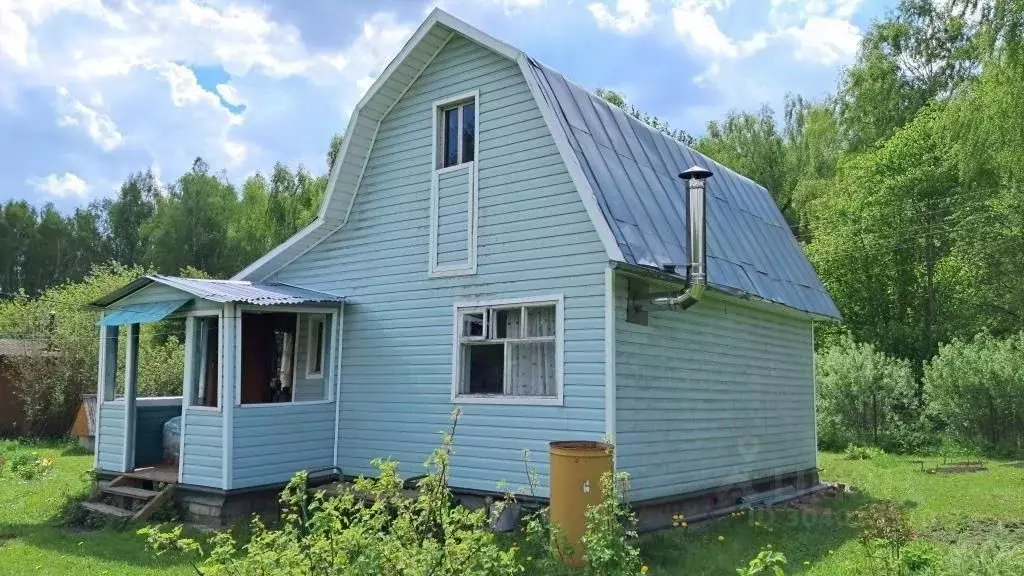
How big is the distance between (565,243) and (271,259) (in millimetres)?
5305

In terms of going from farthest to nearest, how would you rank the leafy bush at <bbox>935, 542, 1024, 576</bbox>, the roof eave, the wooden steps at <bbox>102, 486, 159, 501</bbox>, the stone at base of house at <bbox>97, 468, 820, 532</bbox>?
the wooden steps at <bbox>102, 486, 159, 501</bbox>
the stone at base of house at <bbox>97, 468, 820, 532</bbox>
the roof eave
the leafy bush at <bbox>935, 542, 1024, 576</bbox>

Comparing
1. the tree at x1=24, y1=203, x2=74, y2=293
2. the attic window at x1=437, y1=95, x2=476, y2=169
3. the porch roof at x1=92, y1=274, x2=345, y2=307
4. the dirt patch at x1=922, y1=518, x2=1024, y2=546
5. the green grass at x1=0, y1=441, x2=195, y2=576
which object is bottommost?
the green grass at x1=0, y1=441, x2=195, y2=576

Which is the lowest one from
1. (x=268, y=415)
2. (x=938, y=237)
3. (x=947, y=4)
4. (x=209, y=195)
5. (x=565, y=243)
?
(x=268, y=415)

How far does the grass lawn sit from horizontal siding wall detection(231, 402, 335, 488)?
4.95 feet

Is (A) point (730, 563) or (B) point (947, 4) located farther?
(B) point (947, 4)

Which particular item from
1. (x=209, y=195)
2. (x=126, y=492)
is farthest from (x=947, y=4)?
(x=209, y=195)

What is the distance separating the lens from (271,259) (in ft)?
39.9

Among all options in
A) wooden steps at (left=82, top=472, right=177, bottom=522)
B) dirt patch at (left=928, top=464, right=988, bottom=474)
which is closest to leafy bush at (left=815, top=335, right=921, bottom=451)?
dirt patch at (left=928, top=464, right=988, bottom=474)

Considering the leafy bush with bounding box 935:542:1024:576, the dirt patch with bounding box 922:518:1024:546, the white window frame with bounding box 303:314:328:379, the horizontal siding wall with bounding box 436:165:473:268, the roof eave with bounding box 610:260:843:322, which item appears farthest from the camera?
the white window frame with bounding box 303:314:328:379

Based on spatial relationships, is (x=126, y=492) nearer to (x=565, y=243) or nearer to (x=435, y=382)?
(x=435, y=382)

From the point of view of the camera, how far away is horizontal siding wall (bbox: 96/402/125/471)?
1124cm

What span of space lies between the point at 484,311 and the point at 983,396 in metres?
14.9

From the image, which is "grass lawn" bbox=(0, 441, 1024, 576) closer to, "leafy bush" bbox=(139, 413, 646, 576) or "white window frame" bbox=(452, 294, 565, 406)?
"white window frame" bbox=(452, 294, 565, 406)

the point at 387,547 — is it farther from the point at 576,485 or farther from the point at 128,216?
the point at 128,216
